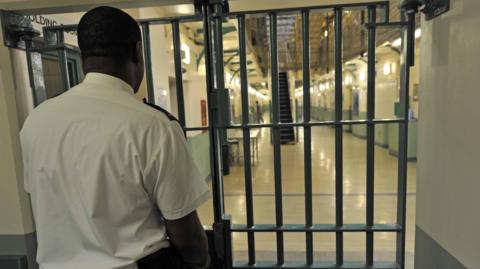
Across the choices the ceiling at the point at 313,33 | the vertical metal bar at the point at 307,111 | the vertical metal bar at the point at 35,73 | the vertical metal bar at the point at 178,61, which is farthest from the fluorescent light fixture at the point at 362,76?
the vertical metal bar at the point at 35,73

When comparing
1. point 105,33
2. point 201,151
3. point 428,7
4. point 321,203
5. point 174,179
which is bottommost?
point 321,203

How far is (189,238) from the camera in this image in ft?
3.48

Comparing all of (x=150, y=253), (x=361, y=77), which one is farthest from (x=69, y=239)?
(x=361, y=77)

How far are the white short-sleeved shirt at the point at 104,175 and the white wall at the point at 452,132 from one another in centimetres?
123

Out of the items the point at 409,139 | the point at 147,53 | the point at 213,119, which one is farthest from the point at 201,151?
the point at 409,139

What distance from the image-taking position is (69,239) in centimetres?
100

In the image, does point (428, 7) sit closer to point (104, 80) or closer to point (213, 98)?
point (213, 98)

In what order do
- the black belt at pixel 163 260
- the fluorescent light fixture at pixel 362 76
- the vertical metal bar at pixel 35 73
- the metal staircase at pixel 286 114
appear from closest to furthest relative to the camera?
1. the black belt at pixel 163 260
2. the vertical metal bar at pixel 35 73
3. the fluorescent light fixture at pixel 362 76
4. the metal staircase at pixel 286 114

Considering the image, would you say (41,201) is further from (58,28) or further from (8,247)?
(58,28)

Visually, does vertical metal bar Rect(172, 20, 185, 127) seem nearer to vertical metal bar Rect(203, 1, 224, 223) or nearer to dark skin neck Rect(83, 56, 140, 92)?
vertical metal bar Rect(203, 1, 224, 223)

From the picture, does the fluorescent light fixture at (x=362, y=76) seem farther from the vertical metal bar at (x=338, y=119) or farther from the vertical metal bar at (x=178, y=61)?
the vertical metal bar at (x=178, y=61)

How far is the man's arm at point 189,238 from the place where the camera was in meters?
1.02

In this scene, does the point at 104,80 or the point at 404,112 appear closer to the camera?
the point at 104,80

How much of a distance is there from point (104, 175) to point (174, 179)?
22 centimetres
